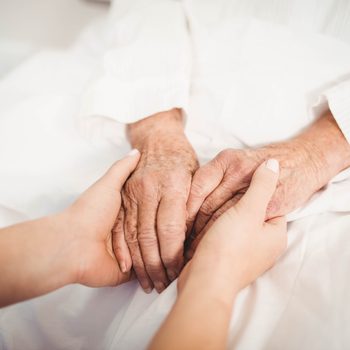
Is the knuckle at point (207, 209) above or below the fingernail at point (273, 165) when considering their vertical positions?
below

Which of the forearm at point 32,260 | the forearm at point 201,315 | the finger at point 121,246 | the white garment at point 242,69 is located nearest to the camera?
the forearm at point 201,315

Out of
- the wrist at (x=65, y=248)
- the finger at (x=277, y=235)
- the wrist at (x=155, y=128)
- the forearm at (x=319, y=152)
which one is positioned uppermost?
the forearm at (x=319, y=152)

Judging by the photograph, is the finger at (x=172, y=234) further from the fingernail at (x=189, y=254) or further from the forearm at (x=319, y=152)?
the forearm at (x=319, y=152)

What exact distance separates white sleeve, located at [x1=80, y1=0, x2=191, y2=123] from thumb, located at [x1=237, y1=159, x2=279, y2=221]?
10.4 inches

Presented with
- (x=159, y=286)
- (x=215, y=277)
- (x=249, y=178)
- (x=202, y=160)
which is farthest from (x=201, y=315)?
(x=202, y=160)

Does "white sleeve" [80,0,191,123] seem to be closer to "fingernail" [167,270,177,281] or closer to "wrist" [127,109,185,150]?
"wrist" [127,109,185,150]

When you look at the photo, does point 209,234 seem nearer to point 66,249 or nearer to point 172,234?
point 172,234

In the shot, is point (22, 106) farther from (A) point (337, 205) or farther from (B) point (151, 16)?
(A) point (337, 205)

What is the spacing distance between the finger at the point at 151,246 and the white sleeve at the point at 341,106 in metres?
0.40

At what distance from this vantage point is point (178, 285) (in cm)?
44

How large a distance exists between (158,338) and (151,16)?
0.78 m

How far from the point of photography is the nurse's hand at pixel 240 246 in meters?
0.41

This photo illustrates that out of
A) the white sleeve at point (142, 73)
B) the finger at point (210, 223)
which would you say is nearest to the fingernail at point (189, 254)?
the finger at point (210, 223)

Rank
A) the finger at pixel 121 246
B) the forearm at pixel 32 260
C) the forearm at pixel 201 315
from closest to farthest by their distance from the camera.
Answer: the forearm at pixel 201 315 < the forearm at pixel 32 260 < the finger at pixel 121 246
